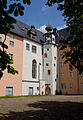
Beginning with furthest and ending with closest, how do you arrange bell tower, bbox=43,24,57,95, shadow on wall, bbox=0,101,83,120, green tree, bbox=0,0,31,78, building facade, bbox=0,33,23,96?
bell tower, bbox=43,24,57,95 < building facade, bbox=0,33,23,96 < shadow on wall, bbox=0,101,83,120 < green tree, bbox=0,0,31,78

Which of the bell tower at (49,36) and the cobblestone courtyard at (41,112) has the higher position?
the bell tower at (49,36)

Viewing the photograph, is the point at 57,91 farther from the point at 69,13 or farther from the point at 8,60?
the point at 8,60

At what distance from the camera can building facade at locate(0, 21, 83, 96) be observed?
27359 mm

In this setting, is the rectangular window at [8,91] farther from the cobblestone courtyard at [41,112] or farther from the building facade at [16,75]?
the cobblestone courtyard at [41,112]

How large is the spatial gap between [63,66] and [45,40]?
885cm

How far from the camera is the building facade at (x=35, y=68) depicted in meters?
27.4

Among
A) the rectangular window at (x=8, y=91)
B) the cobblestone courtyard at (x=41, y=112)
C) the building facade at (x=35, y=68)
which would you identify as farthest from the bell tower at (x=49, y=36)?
the cobblestone courtyard at (x=41, y=112)

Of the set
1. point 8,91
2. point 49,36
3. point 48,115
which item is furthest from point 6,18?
point 49,36

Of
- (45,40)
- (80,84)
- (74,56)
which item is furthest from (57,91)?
(74,56)

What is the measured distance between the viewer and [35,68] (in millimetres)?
33375

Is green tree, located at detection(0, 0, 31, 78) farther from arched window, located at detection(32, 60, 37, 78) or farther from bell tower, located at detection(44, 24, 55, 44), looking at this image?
bell tower, located at detection(44, 24, 55, 44)

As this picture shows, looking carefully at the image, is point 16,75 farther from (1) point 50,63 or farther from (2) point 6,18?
(2) point 6,18

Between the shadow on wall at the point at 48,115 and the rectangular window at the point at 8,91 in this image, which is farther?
the rectangular window at the point at 8,91

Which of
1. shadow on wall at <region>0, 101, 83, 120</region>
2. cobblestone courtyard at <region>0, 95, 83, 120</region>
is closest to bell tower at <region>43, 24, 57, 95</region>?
cobblestone courtyard at <region>0, 95, 83, 120</region>
